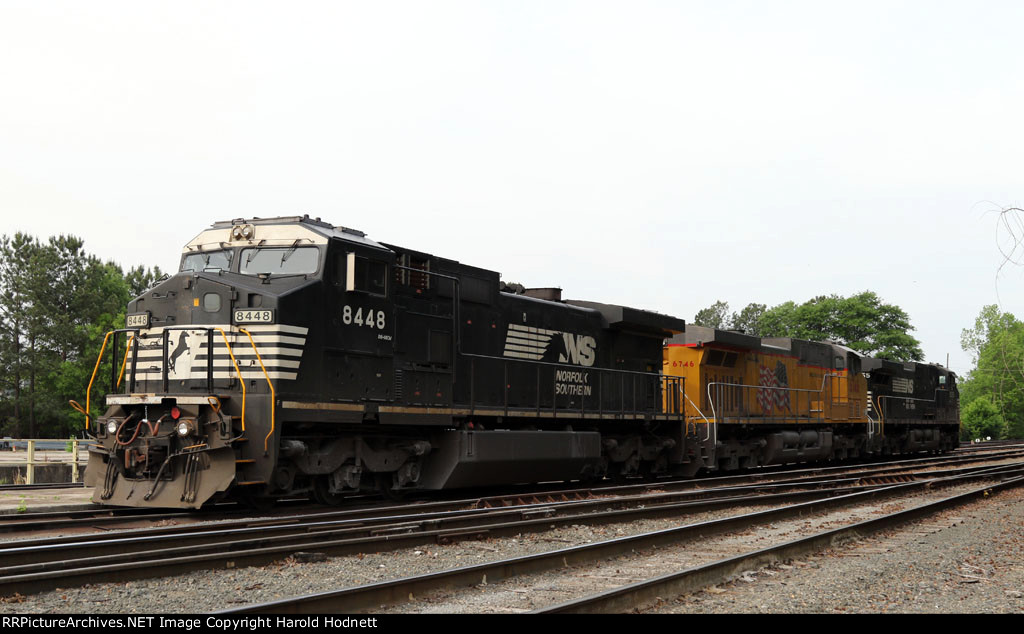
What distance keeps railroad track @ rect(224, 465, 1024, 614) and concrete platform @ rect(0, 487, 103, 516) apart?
7074mm

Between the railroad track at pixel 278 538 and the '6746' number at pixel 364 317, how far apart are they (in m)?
2.41

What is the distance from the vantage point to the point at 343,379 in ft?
38.3

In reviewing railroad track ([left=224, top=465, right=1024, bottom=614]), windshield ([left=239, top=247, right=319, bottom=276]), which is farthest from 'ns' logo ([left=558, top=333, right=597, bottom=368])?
windshield ([left=239, top=247, right=319, bottom=276])

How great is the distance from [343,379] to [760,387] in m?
12.9

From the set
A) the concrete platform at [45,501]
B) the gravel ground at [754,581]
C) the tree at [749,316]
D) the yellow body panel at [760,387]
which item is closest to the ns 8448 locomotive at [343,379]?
the concrete platform at [45,501]

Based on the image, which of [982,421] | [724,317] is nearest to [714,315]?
[724,317]

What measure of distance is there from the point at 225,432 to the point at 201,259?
9.23 ft

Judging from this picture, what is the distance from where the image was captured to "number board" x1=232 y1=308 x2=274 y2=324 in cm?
1090

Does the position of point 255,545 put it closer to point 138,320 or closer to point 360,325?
point 360,325

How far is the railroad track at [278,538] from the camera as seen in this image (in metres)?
6.73

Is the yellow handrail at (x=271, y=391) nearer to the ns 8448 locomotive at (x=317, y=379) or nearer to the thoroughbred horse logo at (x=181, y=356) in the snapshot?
Answer: the ns 8448 locomotive at (x=317, y=379)

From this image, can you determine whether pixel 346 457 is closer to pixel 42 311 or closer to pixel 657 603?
pixel 657 603

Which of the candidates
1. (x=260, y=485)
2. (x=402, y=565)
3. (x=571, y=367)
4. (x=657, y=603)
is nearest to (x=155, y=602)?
(x=402, y=565)

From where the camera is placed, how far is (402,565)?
7.64 meters
